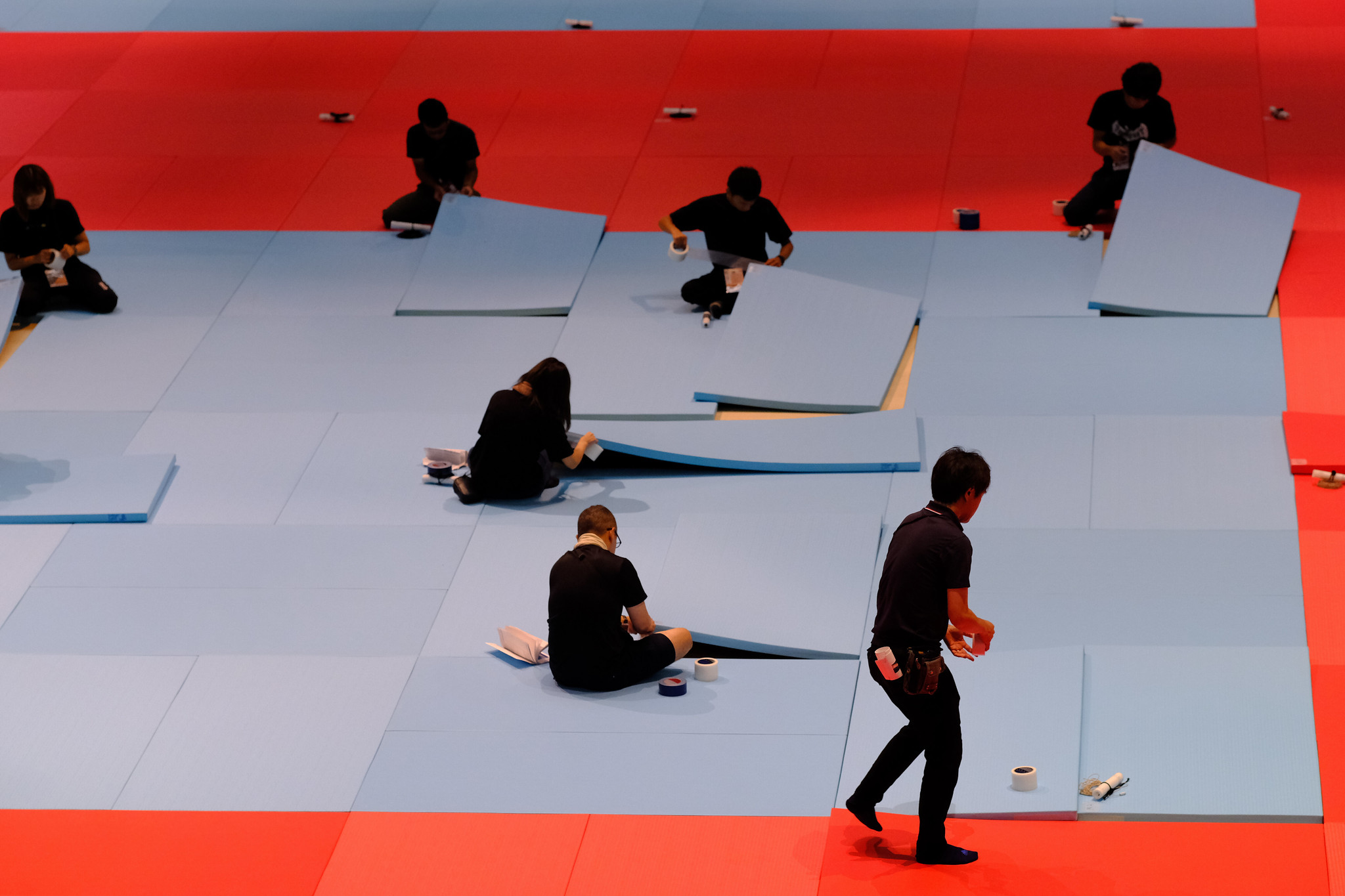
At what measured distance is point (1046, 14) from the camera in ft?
53.7

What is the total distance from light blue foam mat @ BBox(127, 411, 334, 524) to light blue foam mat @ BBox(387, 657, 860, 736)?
233cm

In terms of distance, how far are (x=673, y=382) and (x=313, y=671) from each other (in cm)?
365

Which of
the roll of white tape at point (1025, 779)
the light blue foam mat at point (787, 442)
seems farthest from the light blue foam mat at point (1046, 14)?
the roll of white tape at point (1025, 779)

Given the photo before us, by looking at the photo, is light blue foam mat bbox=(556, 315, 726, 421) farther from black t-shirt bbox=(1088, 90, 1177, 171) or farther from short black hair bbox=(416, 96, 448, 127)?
black t-shirt bbox=(1088, 90, 1177, 171)

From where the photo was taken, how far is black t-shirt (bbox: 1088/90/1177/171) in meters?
12.3

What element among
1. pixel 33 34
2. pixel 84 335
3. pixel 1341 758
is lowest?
pixel 1341 758

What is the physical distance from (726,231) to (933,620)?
243 inches

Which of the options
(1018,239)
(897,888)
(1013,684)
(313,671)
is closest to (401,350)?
(313,671)

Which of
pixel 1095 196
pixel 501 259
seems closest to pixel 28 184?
pixel 501 259

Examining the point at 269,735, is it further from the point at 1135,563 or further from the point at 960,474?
the point at 1135,563

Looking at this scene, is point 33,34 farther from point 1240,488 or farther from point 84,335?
point 1240,488

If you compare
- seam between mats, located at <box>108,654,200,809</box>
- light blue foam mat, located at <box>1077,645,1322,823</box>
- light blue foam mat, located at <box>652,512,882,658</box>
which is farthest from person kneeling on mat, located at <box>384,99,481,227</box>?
light blue foam mat, located at <box>1077,645,1322,823</box>

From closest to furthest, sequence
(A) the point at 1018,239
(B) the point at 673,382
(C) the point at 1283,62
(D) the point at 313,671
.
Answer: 1. (D) the point at 313,671
2. (B) the point at 673,382
3. (A) the point at 1018,239
4. (C) the point at 1283,62

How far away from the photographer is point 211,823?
673 cm
